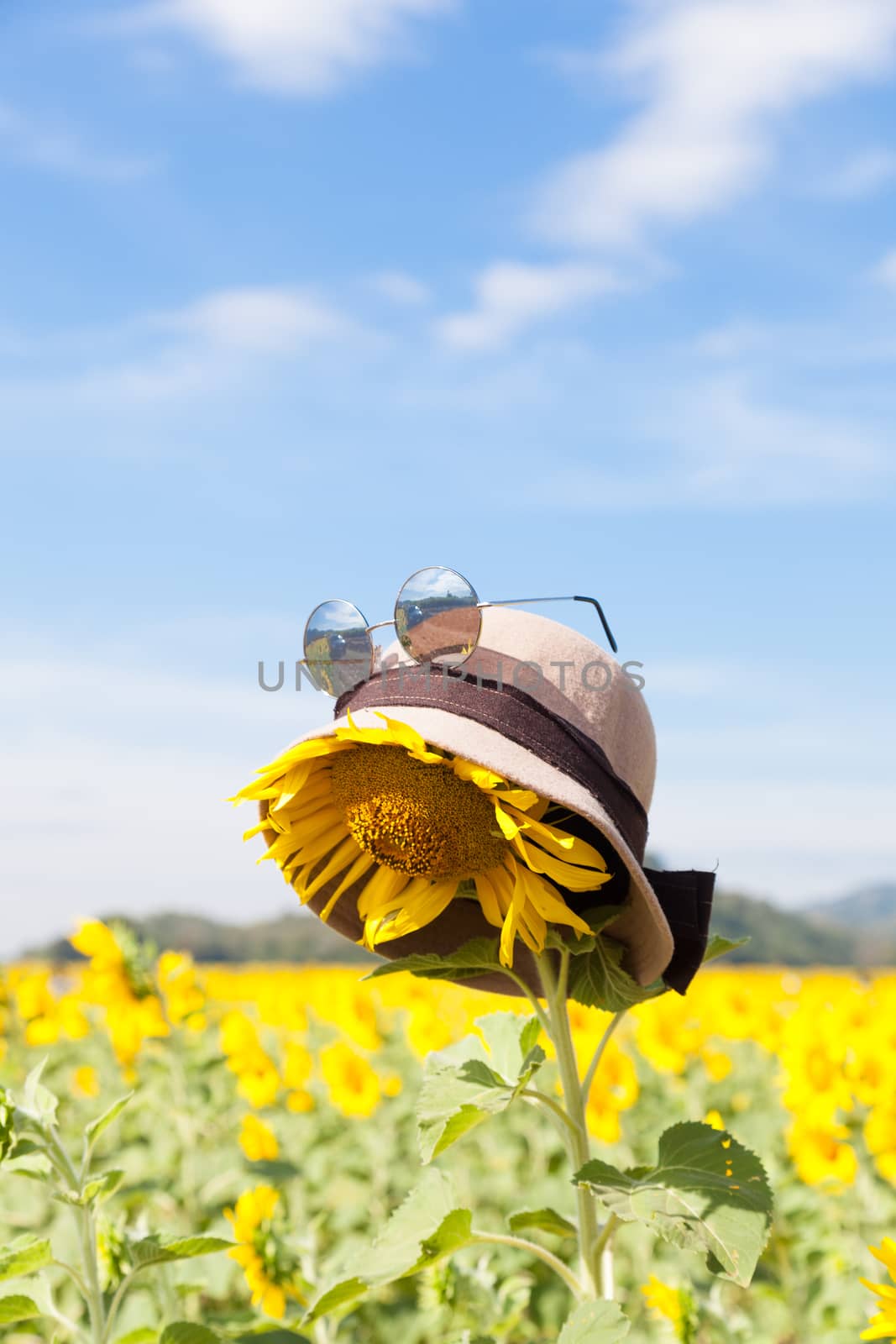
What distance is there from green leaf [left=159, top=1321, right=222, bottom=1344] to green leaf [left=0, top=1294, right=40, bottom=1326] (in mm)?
217

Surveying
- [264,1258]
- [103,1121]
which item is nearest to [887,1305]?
[103,1121]

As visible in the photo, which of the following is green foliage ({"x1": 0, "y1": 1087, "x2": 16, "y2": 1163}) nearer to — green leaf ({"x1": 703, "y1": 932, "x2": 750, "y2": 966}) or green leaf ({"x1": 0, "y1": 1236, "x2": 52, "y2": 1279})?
green leaf ({"x1": 0, "y1": 1236, "x2": 52, "y2": 1279})

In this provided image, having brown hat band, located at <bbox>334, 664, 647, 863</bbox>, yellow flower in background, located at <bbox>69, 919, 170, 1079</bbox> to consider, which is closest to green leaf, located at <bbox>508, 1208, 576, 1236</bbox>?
brown hat band, located at <bbox>334, 664, 647, 863</bbox>

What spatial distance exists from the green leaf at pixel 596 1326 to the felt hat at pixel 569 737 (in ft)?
1.50

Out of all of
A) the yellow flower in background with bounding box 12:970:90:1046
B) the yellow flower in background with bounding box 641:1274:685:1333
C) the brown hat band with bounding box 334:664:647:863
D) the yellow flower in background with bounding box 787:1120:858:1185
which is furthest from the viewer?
the yellow flower in background with bounding box 12:970:90:1046

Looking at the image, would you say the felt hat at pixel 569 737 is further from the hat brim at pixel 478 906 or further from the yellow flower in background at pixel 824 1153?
the yellow flower in background at pixel 824 1153

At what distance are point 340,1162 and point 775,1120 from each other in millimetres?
2001

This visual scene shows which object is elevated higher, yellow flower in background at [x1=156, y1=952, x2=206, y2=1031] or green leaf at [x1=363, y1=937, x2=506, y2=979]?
green leaf at [x1=363, y1=937, x2=506, y2=979]

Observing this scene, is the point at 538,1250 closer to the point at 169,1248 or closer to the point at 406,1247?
the point at 406,1247

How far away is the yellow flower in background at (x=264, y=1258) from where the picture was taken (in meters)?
2.84

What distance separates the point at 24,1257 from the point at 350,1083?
3058mm

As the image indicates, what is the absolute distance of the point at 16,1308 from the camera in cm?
196

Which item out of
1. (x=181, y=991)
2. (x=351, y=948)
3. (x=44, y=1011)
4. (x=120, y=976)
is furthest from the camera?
(x=351, y=948)

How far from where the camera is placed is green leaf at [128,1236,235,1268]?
2027 mm
